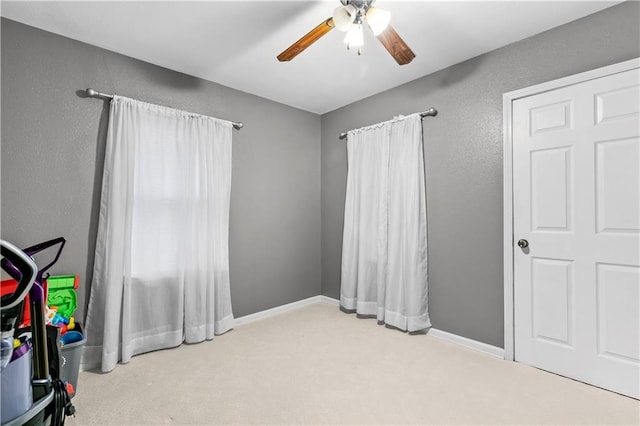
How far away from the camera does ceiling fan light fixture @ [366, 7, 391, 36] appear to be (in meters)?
1.62

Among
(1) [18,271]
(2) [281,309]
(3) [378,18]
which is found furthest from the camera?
(2) [281,309]

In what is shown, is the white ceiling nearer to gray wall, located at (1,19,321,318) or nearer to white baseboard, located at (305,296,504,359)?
gray wall, located at (1,19,321,318)

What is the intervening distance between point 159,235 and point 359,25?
2192 mm

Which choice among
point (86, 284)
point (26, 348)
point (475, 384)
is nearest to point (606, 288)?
point (475, 384)

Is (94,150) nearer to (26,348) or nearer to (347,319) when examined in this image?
(26,348)

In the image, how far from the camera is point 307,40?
6.27 ft

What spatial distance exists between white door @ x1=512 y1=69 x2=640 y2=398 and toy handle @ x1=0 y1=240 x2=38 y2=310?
2798 mm

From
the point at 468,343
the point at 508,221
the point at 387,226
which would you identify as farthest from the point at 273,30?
the point at 468,343

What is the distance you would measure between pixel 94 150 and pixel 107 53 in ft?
2.54

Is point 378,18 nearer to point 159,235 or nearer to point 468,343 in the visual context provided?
point 159,235

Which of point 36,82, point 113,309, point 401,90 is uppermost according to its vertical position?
point 401,90

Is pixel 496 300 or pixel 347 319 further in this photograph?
pixel 347 319

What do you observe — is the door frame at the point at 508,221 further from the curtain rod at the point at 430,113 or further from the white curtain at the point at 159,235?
the white curtain at the point at 159,235

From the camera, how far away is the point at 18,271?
92 cm
